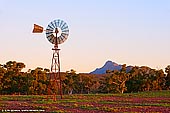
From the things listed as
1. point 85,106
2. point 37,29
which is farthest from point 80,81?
point 85,106

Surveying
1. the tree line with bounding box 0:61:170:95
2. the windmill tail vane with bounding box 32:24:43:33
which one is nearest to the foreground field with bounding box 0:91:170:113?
the windmill tail vane with bounding box 32:24:43:33

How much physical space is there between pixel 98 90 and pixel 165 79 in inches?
537

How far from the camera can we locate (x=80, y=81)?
85062 mm

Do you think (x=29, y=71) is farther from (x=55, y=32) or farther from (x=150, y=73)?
(x=55, y=32)

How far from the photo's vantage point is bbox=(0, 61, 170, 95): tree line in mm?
71688

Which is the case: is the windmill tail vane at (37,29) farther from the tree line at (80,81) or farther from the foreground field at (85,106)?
the tree line at (80,81)

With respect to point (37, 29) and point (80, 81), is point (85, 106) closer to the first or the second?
point (37, 29)

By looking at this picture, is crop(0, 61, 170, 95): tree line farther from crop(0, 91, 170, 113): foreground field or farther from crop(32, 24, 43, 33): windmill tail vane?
crop(0, 91, 170, 113): foreground field

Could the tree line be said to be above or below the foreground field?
above

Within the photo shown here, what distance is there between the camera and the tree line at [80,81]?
71688 mm

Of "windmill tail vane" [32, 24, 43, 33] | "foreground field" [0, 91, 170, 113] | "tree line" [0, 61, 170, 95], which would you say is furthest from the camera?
"tree line" [0, 61, 170, 95]

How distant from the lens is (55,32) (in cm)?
4409

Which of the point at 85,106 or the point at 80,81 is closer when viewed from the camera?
the point at 85,106

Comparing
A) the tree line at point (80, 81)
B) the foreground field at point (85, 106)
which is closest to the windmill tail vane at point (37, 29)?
the foreground field at point (85, 106)
